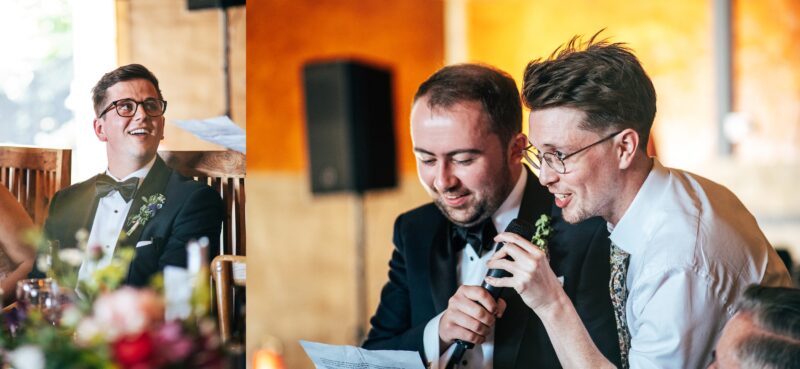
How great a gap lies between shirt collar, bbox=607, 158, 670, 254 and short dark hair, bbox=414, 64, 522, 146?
14.8 inches

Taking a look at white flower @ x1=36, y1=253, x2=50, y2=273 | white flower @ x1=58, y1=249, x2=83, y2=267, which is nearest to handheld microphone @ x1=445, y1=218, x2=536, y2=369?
white flower @ x1=58, y1=249, x2=83, y2=267

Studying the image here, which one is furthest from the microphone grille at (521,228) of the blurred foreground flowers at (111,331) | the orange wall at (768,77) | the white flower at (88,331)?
the orange wall at (768,77)

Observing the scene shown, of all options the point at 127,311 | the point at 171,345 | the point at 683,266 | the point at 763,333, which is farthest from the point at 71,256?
the point at 763,333

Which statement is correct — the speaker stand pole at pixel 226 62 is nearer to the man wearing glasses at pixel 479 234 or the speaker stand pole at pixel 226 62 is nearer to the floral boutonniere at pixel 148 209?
the floral boutonniere at pixel 148 209

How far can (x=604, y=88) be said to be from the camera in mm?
1850

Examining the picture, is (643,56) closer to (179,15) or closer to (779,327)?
(779,327)

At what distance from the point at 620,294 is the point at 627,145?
36cm

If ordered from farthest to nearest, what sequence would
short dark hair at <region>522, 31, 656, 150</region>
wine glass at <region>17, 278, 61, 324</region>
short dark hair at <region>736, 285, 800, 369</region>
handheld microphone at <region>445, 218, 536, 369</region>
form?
wine glass at <region>17, 278, 61, 324</region> → handheld microphone at <region>445, 218, 536, 369</region> → short dark hair at <region>522, 31, 656, 150</region> → short dark hair at <region>736, 285, 800, 369</region>

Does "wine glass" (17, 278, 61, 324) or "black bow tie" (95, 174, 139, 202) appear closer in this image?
"wine glass" (17, 278, 61, 324)

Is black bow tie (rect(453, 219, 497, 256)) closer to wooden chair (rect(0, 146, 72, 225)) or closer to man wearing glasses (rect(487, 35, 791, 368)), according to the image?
man wearing glasses (rect(487, 35, 791, 368))

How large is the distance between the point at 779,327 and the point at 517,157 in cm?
83

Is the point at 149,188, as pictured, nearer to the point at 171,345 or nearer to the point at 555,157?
the point at 171,345

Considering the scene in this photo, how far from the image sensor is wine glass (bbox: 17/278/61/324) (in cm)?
231

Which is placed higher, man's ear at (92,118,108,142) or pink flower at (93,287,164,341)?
man's ear at (92,118,108,142)
